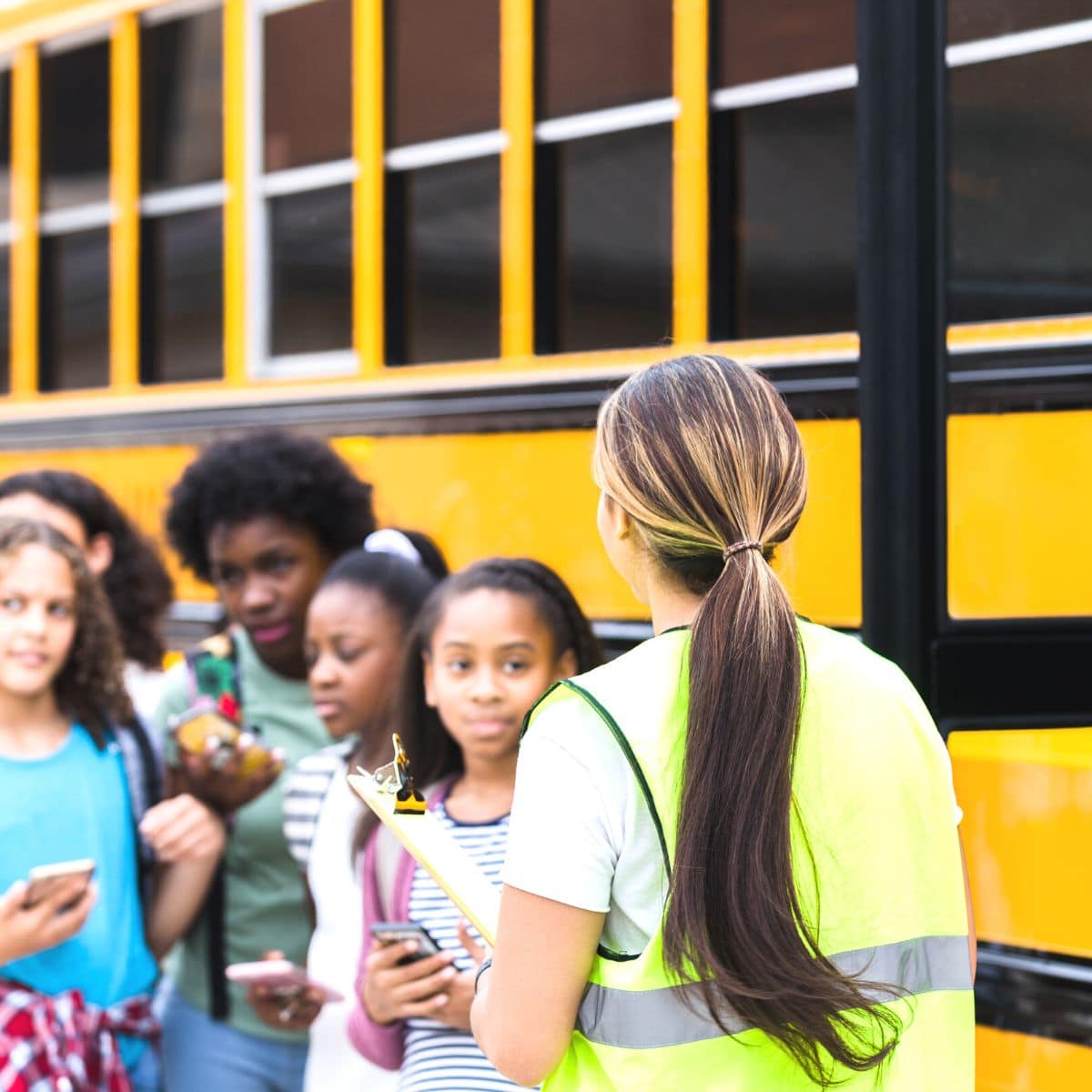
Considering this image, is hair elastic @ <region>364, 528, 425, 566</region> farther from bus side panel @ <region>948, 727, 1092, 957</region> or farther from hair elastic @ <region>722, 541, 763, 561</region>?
hair elastic @ <region>722, 541, 763, 561</region>

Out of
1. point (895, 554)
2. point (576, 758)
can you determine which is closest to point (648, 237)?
point (895, 554)

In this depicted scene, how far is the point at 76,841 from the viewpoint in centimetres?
232

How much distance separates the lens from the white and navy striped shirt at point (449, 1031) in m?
1.91

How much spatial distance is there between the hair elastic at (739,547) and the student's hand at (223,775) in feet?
4.39

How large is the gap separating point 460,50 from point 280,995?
68.0 inches

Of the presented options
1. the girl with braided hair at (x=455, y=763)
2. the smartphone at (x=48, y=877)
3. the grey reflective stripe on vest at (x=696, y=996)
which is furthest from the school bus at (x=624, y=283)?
the smartphone at (x=48, y=877)

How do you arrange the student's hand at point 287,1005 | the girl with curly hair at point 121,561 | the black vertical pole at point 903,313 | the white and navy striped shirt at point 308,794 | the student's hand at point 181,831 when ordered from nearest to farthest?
the black vertical pole at point 903,313 → the student's hand at point 287,1005 → the student's hand at point 181,831 → the white and navy striped shirt at point 308,794 → the girl with curly hair at point 121,561

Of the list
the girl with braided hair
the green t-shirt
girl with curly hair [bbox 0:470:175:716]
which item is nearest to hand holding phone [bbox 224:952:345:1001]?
the girl with braided hair

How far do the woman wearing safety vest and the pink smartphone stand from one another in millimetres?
910

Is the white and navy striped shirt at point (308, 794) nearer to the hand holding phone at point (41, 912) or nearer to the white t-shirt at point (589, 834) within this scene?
the hand holding phone at point (41, 912)

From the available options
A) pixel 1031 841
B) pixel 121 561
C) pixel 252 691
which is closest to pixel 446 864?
pixel 1031 841

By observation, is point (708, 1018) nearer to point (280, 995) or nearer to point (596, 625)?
point (280, 995)

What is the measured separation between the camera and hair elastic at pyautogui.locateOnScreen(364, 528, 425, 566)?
2.64 m

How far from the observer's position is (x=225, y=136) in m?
3.65
